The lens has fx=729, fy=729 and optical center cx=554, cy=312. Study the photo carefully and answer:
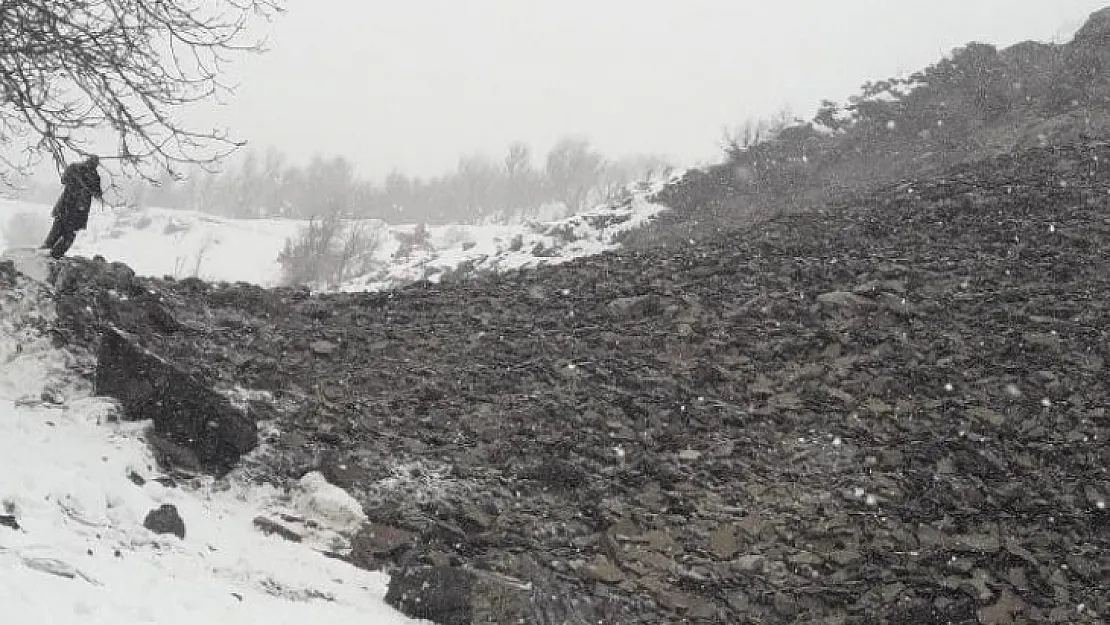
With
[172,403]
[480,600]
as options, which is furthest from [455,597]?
[172,403]

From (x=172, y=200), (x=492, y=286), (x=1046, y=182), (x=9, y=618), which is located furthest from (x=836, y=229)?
(x=172, y=200)

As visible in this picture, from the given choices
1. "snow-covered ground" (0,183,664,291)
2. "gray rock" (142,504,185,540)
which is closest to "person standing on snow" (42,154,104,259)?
"gray rock" (142,504,185,540)

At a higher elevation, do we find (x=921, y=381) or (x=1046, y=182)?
(x=1046, y=182)

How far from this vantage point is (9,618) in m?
3.44

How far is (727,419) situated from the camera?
330 inches

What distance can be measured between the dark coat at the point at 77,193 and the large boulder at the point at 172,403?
6.40 feet

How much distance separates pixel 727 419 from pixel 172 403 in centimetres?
586

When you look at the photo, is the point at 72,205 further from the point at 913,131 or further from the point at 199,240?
the point at 199,240

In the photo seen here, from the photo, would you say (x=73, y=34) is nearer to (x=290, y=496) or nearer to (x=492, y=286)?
(x=290, y=496)

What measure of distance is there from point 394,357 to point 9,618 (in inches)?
255

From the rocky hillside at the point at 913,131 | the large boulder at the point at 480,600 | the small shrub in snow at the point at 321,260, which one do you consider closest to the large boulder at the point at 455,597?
the large boulder at the point at 480,600

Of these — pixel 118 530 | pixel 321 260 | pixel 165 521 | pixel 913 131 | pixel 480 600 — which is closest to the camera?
pixel 118 530

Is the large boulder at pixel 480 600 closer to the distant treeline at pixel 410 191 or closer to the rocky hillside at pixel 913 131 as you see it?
the rocky hillside at pixel 913 131

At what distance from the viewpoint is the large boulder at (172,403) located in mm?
6992
